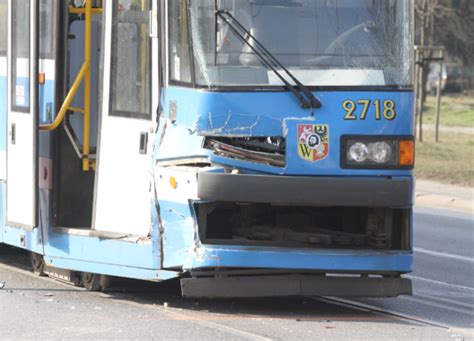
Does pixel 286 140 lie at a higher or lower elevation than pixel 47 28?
lower

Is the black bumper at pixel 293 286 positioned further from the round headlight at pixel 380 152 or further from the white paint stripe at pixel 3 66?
the white paint stripe at pixel 3 66

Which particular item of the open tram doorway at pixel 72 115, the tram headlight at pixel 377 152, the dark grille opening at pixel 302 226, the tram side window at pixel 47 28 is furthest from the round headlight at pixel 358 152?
the tram side window at pixel 47 28

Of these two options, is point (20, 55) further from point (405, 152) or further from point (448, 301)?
point (448, 301)

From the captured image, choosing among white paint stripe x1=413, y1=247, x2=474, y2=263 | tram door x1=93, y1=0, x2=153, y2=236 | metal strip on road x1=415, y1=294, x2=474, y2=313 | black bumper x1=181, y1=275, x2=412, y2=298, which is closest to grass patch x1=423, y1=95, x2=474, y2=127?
white paint stripe x1=413, y1=247, x2=474, y2=263

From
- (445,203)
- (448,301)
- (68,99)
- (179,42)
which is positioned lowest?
(445,203)

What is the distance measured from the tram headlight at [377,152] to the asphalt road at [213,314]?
3.69 ft

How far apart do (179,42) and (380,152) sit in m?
1.64

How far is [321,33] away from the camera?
8.77 m

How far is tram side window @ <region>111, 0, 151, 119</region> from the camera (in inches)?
361

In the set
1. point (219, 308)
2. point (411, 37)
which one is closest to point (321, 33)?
point (411, 37)

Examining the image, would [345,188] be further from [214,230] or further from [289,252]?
[214,230]

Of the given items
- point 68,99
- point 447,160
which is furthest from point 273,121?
point 447,160

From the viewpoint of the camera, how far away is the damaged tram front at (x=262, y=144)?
8.45 m

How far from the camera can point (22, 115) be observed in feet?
33.1
